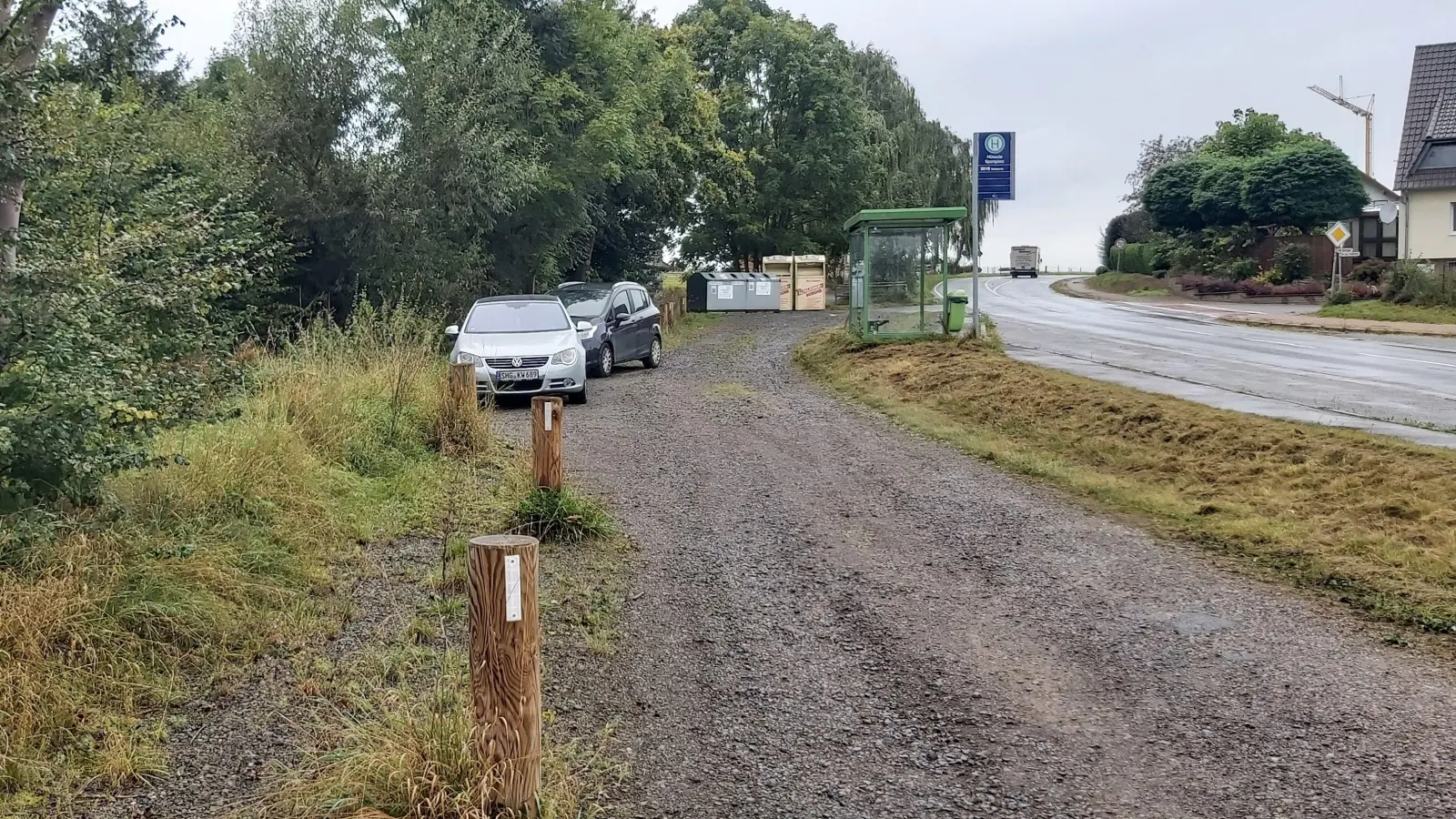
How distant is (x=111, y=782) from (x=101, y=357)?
220 centimetres

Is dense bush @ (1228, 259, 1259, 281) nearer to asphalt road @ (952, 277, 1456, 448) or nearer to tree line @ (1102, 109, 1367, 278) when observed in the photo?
tree line @ (1102, 109, 1367, 278)

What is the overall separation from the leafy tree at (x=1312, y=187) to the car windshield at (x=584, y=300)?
36.1 m

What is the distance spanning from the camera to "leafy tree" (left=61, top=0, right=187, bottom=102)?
6.58 m

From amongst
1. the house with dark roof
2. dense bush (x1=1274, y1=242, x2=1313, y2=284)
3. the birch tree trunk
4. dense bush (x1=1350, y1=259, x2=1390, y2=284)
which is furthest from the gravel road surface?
the house with dark roof

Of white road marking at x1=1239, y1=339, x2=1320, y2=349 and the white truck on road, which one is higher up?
the white truck on road

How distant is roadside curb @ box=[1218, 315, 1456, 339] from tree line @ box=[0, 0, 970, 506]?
659 inches

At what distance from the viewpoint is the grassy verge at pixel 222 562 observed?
4.31 meters

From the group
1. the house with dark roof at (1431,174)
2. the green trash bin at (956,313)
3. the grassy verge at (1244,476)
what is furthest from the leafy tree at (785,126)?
the grassy verge at (1244,476)

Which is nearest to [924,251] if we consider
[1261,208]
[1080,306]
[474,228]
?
[474,228]

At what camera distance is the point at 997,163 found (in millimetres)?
20109

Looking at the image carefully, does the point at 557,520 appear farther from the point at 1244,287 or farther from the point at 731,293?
the point at 1244,287

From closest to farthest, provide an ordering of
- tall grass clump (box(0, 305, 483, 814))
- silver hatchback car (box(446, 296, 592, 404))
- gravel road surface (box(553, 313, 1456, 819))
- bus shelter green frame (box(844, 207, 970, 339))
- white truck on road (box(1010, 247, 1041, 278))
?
1. gravel road surface (box(553, 313, 1456, 819))
2. tall grass clump (box(0, 305, 483, 814))
3. silver hatchback car (box(446, 296, 592, 404))
4. bus shelter green frame (box(844, 207, 970, 339))
5. white truck on road (box(1010, 247, 1041, 278))

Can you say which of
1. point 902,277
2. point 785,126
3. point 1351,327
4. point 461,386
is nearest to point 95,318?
point 461,386

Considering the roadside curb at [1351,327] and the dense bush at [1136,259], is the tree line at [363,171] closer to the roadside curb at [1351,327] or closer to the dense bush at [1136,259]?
the dense bush at [1136,259]
